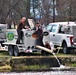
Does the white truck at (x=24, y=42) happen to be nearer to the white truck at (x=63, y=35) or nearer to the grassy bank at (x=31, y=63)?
the white truck at (x=63, y=35)

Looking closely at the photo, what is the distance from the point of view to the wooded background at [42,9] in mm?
42091

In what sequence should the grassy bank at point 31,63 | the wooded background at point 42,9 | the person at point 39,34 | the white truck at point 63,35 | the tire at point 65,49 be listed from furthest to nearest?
the wooded background at point 42,9 → the tire at point 65,49 → the white truck at point 63,35 → the person at point 39,34 → the grassy bank at point 31,63

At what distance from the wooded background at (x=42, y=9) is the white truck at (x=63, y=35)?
66.8 feet

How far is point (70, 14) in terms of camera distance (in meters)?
43.6

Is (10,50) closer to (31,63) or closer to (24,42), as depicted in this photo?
(24,42)

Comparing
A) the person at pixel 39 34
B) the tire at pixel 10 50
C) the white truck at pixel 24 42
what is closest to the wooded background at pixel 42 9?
the tire at pixel 10 50

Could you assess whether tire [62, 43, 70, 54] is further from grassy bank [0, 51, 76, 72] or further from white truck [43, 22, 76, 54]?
grassy bank [0, 51, 76, 72]

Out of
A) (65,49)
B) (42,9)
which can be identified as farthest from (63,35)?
(42,9)

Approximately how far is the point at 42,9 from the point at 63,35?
28.3m

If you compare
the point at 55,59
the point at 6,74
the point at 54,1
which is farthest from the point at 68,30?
the point at 54,1

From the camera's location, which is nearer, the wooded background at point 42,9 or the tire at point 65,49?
the tire at point 65,49

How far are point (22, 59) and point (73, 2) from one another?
2875 cm

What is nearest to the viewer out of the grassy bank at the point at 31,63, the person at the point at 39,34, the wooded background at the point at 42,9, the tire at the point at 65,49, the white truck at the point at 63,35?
the grassy bank at the point at 31,63

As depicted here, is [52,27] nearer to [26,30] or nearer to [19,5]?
[26,30]
